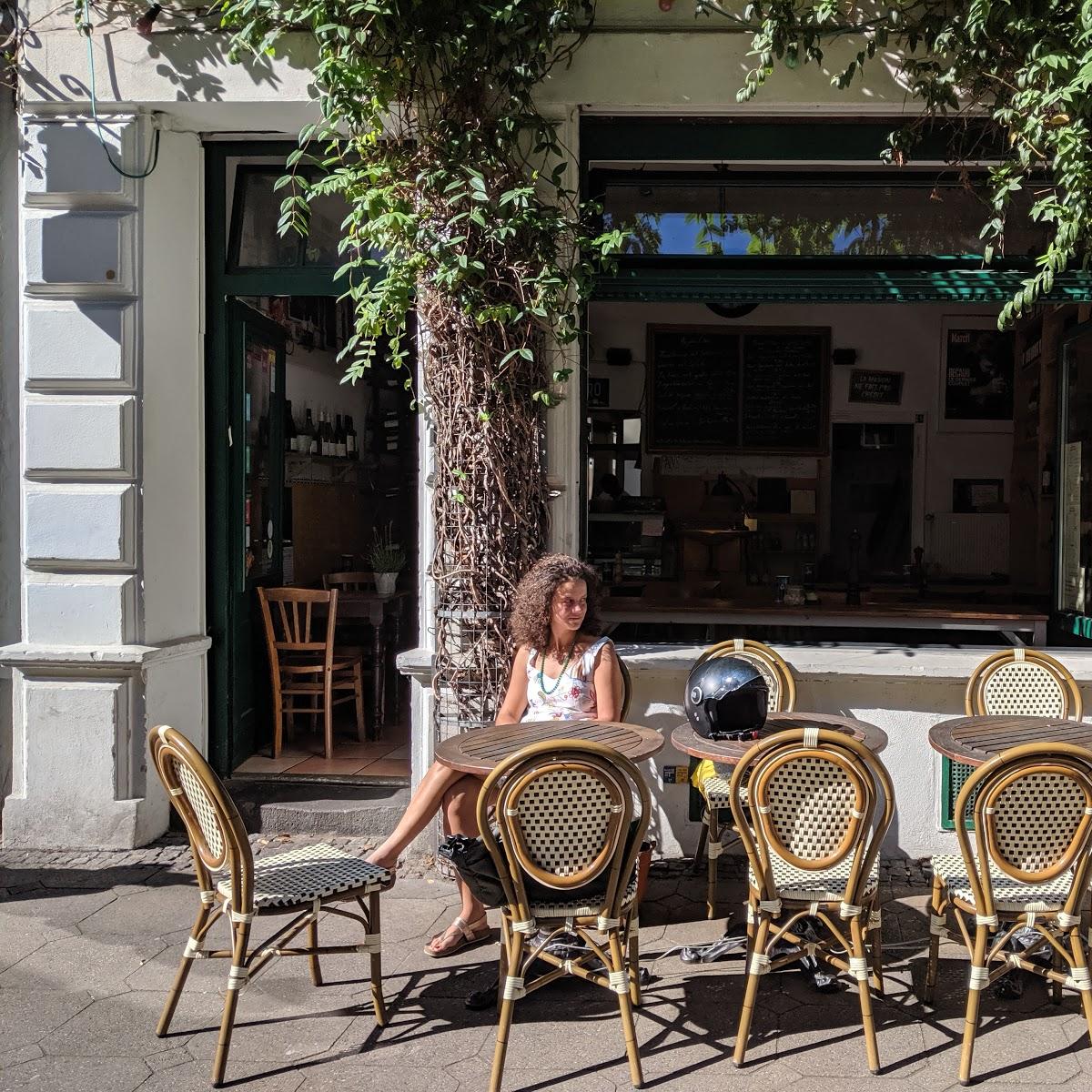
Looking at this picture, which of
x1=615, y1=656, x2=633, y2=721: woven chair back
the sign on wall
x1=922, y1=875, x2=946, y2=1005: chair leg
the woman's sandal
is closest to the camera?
x1=922, y1=875, x2=946, y2=1005: chair leg

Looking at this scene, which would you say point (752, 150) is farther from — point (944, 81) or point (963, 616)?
point (963, 616)

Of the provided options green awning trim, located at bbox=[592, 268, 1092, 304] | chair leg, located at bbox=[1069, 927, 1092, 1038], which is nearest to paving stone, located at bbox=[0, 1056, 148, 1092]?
chair leg, located at bbox=[1069, 927, 1092, 1038]

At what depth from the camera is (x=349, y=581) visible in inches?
305

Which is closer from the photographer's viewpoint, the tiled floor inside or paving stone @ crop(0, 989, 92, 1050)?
paving stone @ crop(0, 989, 92, 1050)

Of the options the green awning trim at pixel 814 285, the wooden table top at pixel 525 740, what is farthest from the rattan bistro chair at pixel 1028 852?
the green awning trim at pixel 814 285

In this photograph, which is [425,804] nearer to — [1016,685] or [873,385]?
[1016,685]

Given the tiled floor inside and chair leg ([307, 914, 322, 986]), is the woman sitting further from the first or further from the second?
the tiled floor inside

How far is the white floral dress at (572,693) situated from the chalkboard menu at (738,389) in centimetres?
572

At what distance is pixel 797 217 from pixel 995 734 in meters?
2.82

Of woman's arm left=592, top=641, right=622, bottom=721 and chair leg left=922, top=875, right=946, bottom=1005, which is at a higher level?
woman's arm left=592, top=641, right=622, bottom=721

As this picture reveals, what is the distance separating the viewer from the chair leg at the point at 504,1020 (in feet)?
10.2

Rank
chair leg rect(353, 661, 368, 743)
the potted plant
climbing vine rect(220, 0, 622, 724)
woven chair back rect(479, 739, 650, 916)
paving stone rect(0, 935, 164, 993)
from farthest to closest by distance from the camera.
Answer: the potted plant → chair leg rect(353, 661, 368, 743) → climbing vine rect(220, 0, 622, 724) → paving stone rect(0, 935, 164, 993) → woven chair back rect(479, 739, 650, 916)

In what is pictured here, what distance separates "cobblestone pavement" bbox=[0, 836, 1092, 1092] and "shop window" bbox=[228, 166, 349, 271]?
10.8ft

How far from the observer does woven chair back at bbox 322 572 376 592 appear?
7.63 meters
